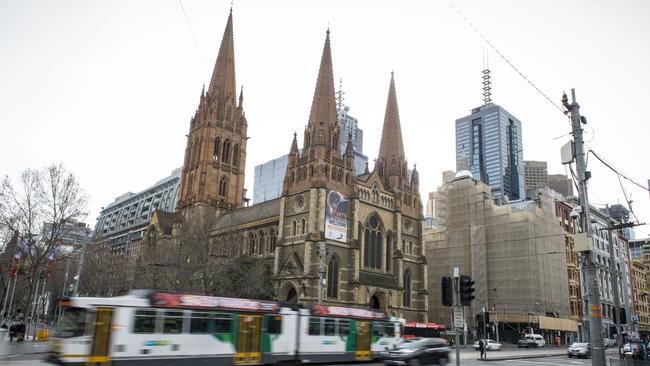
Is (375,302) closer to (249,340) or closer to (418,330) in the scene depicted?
(418,330)

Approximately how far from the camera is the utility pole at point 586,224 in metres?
14.8

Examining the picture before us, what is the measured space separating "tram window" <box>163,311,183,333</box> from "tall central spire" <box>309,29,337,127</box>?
130 feet

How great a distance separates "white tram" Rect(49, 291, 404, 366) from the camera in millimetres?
15977

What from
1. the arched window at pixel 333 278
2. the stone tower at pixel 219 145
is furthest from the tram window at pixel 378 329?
the stone tower at pixel 219 145

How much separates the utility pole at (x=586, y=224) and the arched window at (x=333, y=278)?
34484 mm

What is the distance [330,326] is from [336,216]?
27413 mm

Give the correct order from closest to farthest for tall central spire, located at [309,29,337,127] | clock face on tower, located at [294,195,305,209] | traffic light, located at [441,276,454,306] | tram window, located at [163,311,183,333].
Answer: traffic light, located at [441,276,454,306], tram window, located at [163,311,183,333], clock face on tower, located at [294,195,305,209], tall central spire, located at [309,29,337,127]

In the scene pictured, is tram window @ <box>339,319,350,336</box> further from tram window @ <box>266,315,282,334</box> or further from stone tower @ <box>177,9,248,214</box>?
stone tower @ <box>177,9,248,214</box>

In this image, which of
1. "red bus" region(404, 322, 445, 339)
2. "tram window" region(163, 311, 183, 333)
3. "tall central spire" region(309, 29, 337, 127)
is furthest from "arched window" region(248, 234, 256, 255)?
"tram window" region(163, 311, 183, 333)

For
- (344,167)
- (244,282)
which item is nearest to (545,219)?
(344,167)

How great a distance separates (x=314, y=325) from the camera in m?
23.1

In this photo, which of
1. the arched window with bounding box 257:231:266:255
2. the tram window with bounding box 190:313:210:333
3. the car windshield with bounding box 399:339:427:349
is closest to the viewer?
the tram window with bounding box 190:313:210:333

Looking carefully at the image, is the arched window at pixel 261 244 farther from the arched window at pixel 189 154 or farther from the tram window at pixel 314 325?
the tram window at pixel 314 325

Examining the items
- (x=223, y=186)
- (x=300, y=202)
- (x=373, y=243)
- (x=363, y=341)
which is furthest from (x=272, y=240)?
(x=363, y=341)
